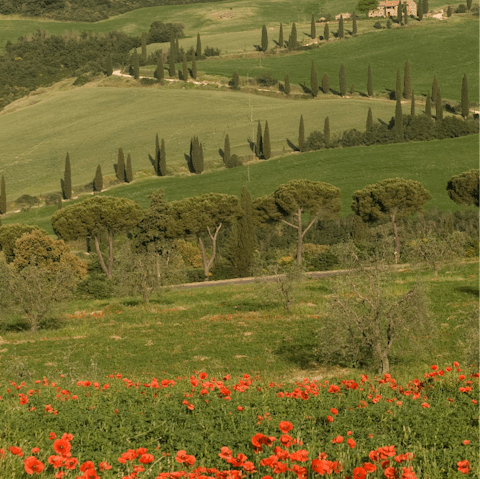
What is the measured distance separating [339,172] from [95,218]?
55862 mm

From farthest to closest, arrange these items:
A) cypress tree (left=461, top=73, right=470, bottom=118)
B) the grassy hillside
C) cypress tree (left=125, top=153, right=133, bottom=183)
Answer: cypress tree (left=461, top=73, right=470, bottom=118)
the grassy hillside
cypress tree (left=125, top=153, right=133, bottom=183)

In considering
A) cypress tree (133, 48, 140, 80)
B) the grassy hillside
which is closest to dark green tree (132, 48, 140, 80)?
cypress tree (133, 48, 140, 80)

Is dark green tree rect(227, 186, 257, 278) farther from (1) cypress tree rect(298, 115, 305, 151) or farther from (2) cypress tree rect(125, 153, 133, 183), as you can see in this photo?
(1) cypress tree rect(298, 115, 305, 151)

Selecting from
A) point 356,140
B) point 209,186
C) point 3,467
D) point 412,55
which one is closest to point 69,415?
point 3,467

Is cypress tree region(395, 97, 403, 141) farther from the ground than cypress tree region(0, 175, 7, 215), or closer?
farther from the ground

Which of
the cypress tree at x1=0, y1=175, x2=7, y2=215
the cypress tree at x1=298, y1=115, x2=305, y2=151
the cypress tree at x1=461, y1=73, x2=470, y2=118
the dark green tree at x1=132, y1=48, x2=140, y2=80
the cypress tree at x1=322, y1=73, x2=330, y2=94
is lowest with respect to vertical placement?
the cypress tree at x1=0, y1=175, x2=7, y2=215

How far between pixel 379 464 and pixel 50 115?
177 m

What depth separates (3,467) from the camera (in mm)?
6477

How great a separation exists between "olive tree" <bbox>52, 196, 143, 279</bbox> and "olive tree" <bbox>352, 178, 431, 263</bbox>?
3173 centimetres

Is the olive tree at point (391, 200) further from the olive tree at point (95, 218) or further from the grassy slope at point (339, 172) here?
the olive tree at point (95, 218)

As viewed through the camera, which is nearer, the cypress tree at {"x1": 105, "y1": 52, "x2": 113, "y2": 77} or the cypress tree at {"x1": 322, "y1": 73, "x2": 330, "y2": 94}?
the cypress tree at {"x1": 322, "y1": 73, "x2": 330, "y2": 94}

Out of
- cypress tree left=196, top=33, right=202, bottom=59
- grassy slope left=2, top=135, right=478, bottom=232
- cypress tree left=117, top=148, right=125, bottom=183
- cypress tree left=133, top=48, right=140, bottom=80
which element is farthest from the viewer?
cypress tree left=196, top=33, right=202, bottom=59

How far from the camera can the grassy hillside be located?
135m

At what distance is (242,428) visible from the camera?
331 inches
